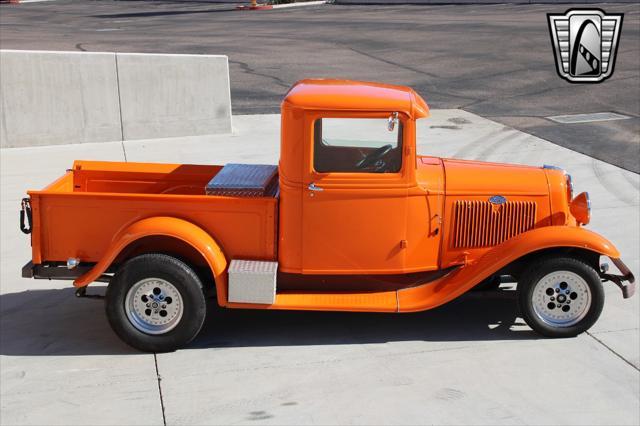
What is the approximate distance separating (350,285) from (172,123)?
7531mm

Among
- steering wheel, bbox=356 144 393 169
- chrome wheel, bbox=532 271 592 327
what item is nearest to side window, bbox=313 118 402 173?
steering wheel, bbox=356 144 393 169

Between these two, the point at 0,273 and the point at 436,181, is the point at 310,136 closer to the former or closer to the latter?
the point at 436,181

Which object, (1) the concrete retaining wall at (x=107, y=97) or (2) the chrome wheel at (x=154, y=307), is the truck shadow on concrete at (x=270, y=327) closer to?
(2) the chrome wheel at (x=154, y=307)

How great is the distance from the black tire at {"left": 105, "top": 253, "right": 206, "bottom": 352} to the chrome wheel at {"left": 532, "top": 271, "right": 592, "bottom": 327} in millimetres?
2666

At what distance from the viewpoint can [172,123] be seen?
14.0 m

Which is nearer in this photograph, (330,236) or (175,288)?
(175,288)

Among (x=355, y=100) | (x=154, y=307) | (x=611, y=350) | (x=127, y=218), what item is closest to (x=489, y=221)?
(x=611, y=350)

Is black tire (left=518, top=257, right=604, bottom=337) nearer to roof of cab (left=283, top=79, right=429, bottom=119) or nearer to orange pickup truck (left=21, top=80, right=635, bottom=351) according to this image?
orange pickup truck (left=21, top=80, right=635, bottom=351)

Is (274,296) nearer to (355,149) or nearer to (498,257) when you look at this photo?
(355,149)

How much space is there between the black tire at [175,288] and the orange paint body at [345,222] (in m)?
0.16

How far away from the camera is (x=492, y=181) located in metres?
7.23

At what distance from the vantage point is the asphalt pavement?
16234 mm

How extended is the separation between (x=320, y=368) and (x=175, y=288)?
128cm

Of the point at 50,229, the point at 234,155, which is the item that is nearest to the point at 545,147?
the point at 234,155
